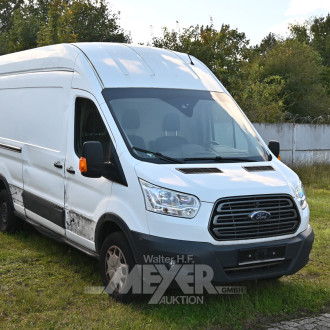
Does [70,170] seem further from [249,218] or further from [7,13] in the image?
[7,13]

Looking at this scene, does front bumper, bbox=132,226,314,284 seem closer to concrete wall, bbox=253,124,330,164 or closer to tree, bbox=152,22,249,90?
concrete wall, bbox=253,124,330,164

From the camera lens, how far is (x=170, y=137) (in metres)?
5.31

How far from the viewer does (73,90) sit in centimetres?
592

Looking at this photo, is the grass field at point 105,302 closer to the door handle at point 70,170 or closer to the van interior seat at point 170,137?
the door handle at point 70,170

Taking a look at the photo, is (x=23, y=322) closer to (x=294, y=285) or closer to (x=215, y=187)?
(x=215, y=187)

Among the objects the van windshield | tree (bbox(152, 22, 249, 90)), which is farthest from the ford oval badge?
tree (bbox(152, 22, 249, 90))

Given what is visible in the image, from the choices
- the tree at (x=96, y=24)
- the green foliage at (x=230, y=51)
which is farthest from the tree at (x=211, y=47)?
the tree at (x=96, y=24)

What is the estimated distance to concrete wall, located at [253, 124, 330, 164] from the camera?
1673 cm

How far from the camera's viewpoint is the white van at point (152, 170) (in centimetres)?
465

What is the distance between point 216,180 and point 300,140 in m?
13.4

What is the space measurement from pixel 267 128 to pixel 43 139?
36.5 ft

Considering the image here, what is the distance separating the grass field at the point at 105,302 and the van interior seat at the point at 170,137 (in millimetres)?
1528

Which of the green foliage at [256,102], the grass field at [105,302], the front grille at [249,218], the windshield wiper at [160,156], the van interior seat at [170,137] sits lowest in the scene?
the grass field at [105,302]

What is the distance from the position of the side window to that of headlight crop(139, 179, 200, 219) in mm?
785
